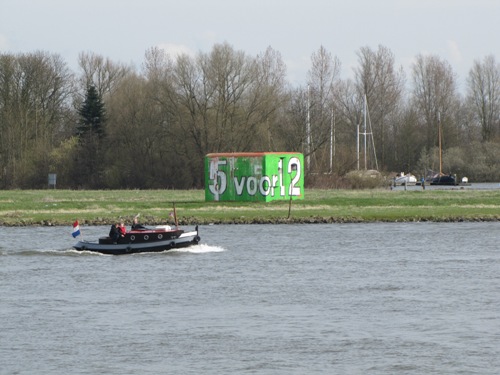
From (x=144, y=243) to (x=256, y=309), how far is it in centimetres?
1718

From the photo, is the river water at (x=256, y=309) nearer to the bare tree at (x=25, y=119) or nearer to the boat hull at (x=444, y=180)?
the bare tree at (x=25, y=119)

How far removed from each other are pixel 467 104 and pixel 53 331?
12082 cm

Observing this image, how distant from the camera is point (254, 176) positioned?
80.4 m

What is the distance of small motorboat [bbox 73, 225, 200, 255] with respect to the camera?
5116 centimetres

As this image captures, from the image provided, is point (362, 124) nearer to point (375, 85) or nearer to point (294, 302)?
point (375, 85)

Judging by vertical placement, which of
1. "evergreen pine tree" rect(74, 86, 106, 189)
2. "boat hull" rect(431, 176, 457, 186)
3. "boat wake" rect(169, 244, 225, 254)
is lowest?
"boat wake" rect(169, 244, 225, 254)

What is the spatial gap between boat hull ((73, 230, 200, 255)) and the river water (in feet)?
1.24

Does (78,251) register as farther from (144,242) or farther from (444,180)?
(444,180)

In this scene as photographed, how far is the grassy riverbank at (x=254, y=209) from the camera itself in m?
69.1

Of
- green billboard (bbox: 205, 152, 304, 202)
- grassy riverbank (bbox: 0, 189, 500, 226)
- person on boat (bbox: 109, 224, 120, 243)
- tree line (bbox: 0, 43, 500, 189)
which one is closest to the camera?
person on boat (bbox: 109, 224, 120, 243)

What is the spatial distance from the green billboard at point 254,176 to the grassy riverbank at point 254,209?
1.25 m

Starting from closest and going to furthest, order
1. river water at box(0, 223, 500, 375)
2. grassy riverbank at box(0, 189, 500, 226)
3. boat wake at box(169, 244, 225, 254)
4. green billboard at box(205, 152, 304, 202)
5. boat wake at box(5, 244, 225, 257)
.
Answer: river water at box(0, 223, 500, 375) → boat wake at box(5, 244, 225, 257) → boat wake at box(169, 244, 225, 254) → grassy riverbank at box(0, 189, 500, 226) → green billboard at box(205, 152, 304, 202)

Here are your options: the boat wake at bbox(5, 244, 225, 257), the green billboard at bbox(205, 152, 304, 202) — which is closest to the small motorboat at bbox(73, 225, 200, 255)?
the boat wake at bbox(5, 244, 225, 257)

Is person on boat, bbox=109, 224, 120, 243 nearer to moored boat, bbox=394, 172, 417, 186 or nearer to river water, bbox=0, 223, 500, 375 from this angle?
river water, bbox=0, 223, 500, 375
